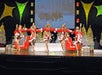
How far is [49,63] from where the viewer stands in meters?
4.09

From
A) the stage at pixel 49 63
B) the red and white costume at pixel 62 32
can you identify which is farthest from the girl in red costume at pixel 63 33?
the stage at pixel 49 63

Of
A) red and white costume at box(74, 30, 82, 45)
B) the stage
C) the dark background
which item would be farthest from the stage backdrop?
the stage

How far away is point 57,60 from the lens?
4.08 metres

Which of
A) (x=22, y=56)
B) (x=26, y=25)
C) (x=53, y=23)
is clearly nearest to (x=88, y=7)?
(x=53, y=23)

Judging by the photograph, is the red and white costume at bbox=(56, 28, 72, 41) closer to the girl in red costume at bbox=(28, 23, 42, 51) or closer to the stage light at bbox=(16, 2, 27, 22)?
the girl in red costume at bbox=(28, 23, 42, 51)

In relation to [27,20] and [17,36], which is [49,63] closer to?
[17,36]

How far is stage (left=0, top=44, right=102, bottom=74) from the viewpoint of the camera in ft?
13.3

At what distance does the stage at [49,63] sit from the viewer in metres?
4.04

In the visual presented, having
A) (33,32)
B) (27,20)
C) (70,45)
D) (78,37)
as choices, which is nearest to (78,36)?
(78,37)

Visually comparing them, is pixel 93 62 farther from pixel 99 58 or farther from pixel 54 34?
pixel 54 34

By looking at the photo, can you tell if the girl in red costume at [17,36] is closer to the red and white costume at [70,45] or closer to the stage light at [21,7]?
the stage light at [21,7]

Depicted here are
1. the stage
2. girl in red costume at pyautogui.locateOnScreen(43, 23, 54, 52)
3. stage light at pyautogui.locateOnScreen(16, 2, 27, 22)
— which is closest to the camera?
the stage

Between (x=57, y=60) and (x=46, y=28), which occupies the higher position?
(x=46, y=28)

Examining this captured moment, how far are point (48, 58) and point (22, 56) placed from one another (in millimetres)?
333
